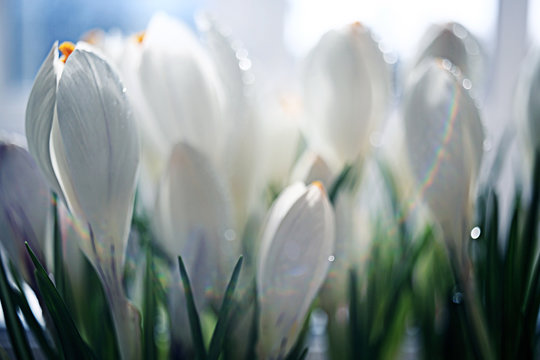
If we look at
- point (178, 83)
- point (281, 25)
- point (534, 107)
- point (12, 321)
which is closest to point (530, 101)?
point (534, 107)

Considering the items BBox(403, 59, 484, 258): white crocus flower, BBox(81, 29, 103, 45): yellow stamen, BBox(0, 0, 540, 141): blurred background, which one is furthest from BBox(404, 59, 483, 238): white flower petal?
BBox(0, 0, 540, 141): blurred background

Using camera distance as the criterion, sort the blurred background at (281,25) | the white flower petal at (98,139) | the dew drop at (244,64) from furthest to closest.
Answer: the blurred background at (281,25) < the dew drop at (244,64) < the white flower petal at (98,139)

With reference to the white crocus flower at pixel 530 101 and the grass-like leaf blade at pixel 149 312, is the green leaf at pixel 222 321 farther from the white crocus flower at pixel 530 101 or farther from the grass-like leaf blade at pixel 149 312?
the white crocus flower at pixel 530 101

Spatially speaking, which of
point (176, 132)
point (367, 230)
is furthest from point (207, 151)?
point (367, 230)

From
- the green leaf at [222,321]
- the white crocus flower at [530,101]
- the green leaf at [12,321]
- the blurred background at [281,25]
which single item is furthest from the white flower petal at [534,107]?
the blurred background at [281,25]

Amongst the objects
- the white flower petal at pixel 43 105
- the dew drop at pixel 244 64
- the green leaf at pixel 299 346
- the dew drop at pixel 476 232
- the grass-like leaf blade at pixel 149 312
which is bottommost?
the green leaf at pixel 299 346

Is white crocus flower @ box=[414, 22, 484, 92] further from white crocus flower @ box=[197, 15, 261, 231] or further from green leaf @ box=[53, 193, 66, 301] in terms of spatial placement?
green leaf @ box=[53, 193, 66, 301]

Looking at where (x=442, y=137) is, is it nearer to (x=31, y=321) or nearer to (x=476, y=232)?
(x=476, y=232)

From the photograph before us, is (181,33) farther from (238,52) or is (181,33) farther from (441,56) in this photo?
(441,56)
